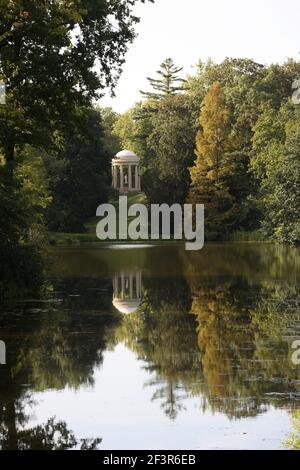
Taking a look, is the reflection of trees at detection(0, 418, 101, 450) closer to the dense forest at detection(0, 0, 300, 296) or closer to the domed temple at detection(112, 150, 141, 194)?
the dense forest at detection(0, 0, 300, 296)

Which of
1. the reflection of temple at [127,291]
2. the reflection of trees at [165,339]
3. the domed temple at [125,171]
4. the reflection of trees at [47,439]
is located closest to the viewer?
the reflection of trees at [47,439]

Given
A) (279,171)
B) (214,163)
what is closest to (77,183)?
(214,163)

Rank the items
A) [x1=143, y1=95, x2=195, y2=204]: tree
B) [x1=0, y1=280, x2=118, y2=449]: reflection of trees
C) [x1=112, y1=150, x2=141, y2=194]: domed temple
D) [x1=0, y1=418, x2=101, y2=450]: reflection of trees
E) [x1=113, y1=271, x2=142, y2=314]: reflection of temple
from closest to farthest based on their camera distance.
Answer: [x1=0, y1=418, x2=101, y2=450]: reflection of trees < [x1=0, y1=280, x2=118, y2=449]: reflection of trees < [x1=113, y1=271, x2=142, y2=314]: reflection of temple < [x1=143, y1=95, x2=195, y2=204]: tree < [x1=112, y1=150, x2=141, y2=194]: domed temple

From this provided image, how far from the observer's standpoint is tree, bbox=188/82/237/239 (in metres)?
80.9

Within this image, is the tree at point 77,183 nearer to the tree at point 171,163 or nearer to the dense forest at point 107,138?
the dense forest at point 107,138

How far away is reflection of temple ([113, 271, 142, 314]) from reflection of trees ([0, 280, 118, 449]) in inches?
17.4

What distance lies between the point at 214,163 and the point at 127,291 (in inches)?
2156

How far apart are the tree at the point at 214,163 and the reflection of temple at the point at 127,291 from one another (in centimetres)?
4518

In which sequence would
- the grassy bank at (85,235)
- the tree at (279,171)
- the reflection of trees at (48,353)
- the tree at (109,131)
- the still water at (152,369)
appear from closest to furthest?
the still water at (152,369)
the reflection of trees at (48,353)
the tree at (279,171)
the grassy bank at (85,235)
the tree at (109,131)

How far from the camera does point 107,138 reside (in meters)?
129

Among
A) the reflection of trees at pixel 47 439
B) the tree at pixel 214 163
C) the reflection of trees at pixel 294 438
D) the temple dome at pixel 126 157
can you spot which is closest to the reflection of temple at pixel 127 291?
the reflection of trees at pixel 47 439

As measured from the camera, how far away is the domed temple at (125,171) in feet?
359

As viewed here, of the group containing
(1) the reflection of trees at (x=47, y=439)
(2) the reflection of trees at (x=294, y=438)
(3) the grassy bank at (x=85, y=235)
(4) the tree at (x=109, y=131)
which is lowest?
(3) the grassy bank at (x=85, y=235)

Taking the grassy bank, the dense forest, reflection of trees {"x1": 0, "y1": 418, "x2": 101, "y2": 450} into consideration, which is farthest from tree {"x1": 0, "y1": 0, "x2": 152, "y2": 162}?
the grassy bank
